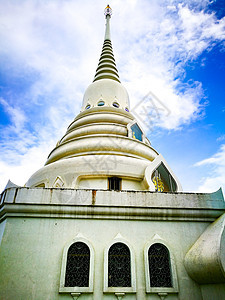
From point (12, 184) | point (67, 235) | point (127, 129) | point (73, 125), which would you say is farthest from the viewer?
point (73, 125)

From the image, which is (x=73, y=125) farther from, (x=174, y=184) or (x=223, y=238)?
(x=223, y=238)

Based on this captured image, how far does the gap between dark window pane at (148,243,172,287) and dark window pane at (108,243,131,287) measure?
67 centimetres

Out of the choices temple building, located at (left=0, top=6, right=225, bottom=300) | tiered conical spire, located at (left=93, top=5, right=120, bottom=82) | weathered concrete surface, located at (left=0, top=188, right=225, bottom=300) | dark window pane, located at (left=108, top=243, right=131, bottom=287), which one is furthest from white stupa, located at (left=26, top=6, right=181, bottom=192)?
tiered conical spire, located at (left=93, top=5, right=120, bottom=82)

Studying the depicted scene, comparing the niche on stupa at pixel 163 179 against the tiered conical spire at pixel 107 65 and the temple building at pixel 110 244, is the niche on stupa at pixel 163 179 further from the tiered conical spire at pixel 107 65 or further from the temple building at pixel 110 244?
the tiered conical spire at pixel 107 65

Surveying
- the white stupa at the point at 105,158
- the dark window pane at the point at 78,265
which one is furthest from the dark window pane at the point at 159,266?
the white stupa at the point at 105,158

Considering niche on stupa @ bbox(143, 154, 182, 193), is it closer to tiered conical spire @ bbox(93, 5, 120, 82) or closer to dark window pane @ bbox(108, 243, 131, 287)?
dark window pane @ bbox(108, 243, 131, 287)

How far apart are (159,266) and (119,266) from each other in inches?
46.4

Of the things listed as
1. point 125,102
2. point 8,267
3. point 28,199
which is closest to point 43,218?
point 28,199

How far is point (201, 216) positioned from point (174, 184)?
333cm

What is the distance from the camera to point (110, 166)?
9.98m

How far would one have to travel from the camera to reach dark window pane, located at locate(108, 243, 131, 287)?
6.38m

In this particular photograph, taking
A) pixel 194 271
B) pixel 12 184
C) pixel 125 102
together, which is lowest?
pixel 194 271

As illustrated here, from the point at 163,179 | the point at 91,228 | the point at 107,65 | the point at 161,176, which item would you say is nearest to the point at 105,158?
the point at 161,176

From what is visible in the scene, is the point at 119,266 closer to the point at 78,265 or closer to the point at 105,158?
the point at 78,265
